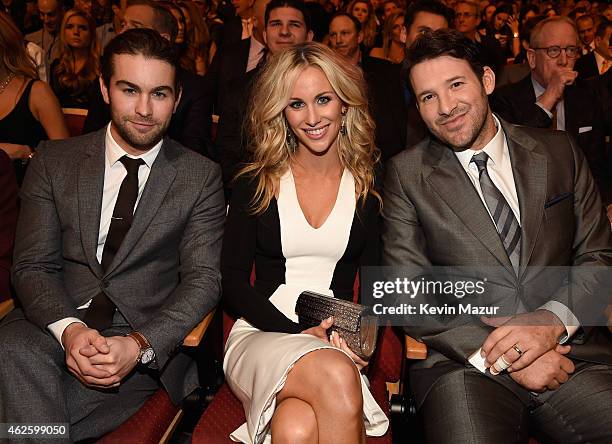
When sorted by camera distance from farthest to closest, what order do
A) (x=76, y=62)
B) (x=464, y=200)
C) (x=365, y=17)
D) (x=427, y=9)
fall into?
1. (x=365, y=17)
2. (x=76, y=62)
3. (x=427, y=9)
4. (x=464, y=200)

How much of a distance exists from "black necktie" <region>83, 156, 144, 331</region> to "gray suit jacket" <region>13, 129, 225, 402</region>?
0.04m

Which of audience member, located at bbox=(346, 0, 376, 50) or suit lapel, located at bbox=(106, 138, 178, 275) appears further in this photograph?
audience member, located at bbox=(346, 0, 376, 50)

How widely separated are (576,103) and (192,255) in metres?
2.35

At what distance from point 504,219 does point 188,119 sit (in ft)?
5.88

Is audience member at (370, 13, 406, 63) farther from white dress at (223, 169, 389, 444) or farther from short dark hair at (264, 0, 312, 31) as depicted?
white dress at (223, 169, 389, 444)

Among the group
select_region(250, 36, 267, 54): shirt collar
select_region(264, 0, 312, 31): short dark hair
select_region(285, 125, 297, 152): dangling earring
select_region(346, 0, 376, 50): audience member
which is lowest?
select_region(285, 125, 297, 152): dangling earring

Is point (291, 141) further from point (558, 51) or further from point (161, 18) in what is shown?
point (558, 51)

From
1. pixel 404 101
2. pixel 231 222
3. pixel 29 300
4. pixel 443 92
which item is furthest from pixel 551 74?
pixel 29 300

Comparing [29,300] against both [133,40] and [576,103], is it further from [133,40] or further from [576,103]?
[576,103]

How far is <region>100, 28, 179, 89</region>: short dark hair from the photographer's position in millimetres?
2521

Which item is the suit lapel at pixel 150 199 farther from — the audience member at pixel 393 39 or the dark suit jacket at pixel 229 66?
the audience member at pixel 393 39

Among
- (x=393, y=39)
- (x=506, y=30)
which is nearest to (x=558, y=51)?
(x=393, y=39)

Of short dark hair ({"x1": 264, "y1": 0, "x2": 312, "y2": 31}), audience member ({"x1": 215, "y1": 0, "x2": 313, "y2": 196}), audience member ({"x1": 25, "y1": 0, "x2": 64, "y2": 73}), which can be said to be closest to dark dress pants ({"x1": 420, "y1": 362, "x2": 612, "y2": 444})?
audience member ({"x1": 215, "y1": 0, "x2": 313, "y2": 196})

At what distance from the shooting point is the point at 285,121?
9.15 feet
